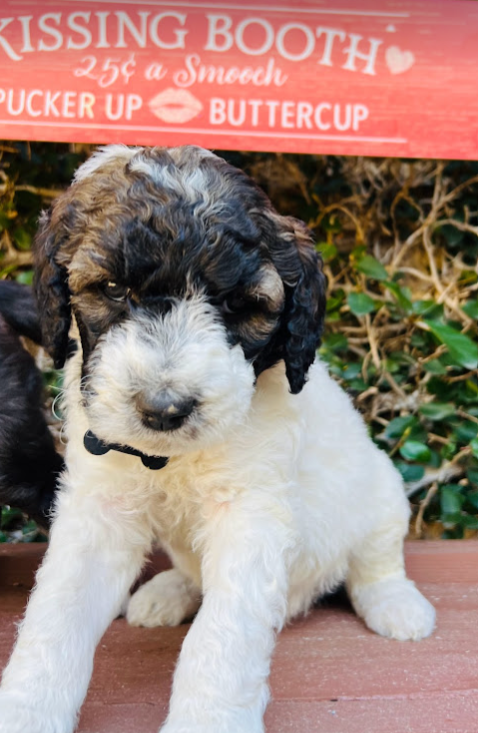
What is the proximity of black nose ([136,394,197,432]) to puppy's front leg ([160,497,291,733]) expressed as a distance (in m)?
0.54

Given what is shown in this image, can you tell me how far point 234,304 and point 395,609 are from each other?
5.00ft

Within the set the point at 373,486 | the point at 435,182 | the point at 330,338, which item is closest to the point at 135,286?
the point at 373,486

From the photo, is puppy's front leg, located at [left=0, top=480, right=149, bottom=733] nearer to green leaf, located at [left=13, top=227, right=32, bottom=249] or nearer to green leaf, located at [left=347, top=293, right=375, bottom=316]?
green leaf, located at [left=347, top=293, right=375, bottom=316]

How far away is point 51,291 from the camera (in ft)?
7.53

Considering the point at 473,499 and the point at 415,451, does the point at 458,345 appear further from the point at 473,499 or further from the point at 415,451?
the point at 473,499

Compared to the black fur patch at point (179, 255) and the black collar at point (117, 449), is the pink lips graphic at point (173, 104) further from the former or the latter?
the black collar at point (117, 449)

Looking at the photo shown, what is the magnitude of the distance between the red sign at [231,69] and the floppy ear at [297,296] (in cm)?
140

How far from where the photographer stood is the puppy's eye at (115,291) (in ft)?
6.82

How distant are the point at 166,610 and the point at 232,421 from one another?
1313mm

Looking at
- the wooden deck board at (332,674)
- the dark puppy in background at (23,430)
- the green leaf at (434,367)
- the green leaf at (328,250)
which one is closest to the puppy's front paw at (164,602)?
the wooden deck board at (332,674)

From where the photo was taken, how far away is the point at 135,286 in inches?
80.7

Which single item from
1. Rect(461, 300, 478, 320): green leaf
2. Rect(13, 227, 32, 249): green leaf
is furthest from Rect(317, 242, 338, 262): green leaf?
Rect(13, 227, 32, 249): green leaf

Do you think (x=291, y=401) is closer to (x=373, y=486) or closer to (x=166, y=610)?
(x=373, y=486)

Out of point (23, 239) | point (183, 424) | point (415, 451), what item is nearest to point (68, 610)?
point (183, 424)
